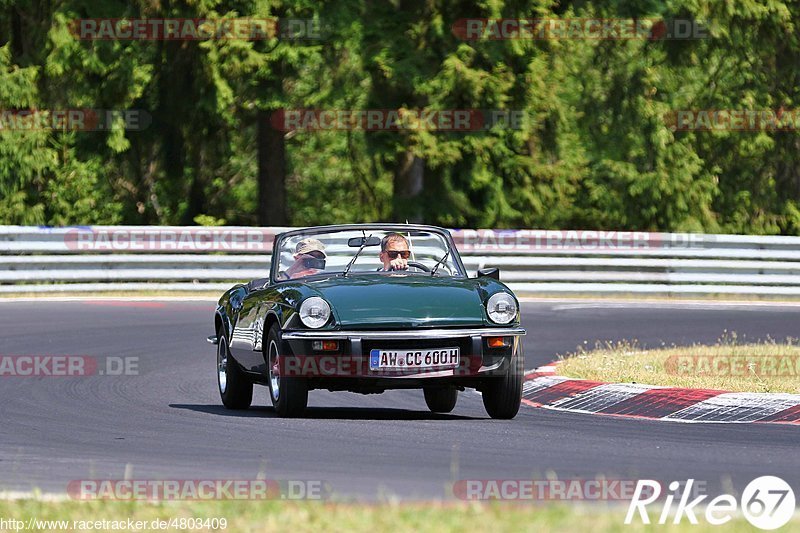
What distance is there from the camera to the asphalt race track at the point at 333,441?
26.8ft

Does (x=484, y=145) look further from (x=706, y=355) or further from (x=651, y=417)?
(x=651, y=417)

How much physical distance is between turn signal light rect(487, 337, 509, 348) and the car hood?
14 centimetres

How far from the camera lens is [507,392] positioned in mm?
10914

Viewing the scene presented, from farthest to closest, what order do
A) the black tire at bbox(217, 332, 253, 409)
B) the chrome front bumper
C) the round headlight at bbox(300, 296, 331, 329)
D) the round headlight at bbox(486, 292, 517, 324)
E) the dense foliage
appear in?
the dense foliage, the black tire at bbox(217, 332, 253, 409), the round headlight at bbox(486, 292, 517, 324), the round headlight at bbox(300, 296, 331, 329), the chrome front bumper

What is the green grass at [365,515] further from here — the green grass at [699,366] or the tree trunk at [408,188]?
the tree trunk at [408,188]

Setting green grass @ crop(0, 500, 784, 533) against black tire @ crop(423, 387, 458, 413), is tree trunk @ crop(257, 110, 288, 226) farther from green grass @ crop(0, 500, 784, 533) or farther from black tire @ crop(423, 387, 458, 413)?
green grass @ crop(0, 500, 784, 533)
